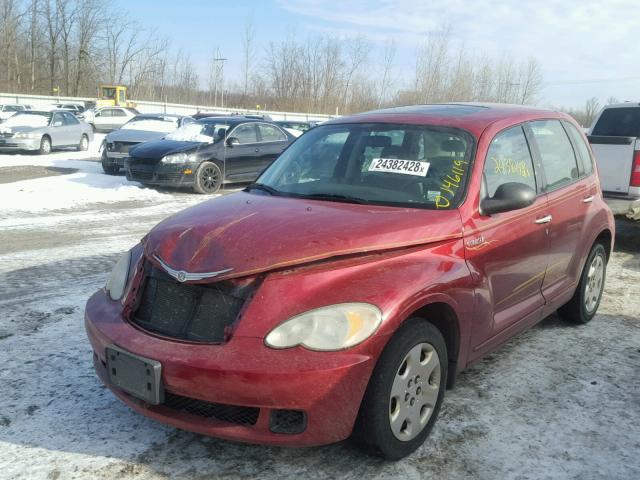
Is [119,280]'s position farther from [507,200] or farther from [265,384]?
[507,200]

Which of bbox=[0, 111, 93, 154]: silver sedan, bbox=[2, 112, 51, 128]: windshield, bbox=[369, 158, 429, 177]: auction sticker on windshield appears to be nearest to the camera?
bbox=[369, 158, 429, 177]: auction sticker on windshield

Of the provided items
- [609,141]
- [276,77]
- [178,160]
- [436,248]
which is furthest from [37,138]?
[276,77]

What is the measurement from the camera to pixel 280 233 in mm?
2996

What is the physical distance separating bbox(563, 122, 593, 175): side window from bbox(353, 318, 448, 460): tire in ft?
8.63

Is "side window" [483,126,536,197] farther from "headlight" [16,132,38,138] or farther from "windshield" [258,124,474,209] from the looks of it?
"headlight" [16,132,38,138]

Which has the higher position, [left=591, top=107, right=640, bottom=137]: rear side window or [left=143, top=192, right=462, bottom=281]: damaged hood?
[left=591, top=107, right=640, bottom=137]: rear side window

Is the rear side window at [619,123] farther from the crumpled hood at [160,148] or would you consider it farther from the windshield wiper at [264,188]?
the crumpled hood at [160,148]

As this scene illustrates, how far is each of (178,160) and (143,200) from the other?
120 cm

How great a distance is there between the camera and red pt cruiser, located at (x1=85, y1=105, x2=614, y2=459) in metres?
2.60

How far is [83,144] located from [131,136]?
8.28 m

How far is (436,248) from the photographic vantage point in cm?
316

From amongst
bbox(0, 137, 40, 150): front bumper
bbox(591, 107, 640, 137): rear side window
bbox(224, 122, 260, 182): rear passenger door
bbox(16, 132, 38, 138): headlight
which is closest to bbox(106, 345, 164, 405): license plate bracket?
bbox(591, 107, 640, 137): rear side window

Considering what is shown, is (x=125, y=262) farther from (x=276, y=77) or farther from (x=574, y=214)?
(x=276, y=77)

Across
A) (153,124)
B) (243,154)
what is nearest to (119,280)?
(243,154)
